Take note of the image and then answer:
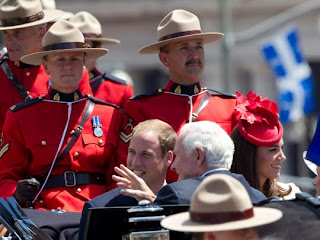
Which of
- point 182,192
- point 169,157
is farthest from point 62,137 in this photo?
point 182,192

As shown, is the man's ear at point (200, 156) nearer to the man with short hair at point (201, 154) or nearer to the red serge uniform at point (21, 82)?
the man with short hair at point (201, 154)

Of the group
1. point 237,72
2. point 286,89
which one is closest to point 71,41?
point 286,89

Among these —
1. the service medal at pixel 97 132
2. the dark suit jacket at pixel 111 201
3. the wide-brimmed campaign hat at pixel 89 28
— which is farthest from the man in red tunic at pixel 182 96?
the wide-brimmed campaign hat at pixel 89 28

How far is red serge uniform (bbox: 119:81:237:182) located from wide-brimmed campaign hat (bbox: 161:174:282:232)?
300cm

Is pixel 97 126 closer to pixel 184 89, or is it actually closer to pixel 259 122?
pixel 184 89

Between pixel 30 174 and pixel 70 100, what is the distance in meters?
0.58

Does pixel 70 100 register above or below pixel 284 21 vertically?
above

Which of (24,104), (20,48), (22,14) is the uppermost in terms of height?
(22,14)

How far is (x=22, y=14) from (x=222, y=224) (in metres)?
4.25

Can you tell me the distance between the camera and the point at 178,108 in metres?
9.60

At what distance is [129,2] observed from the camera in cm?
5000

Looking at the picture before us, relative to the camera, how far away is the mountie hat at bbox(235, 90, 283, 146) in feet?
28.8

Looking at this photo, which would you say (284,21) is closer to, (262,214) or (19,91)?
(19,91)

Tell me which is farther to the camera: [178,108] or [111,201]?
[178,108]
